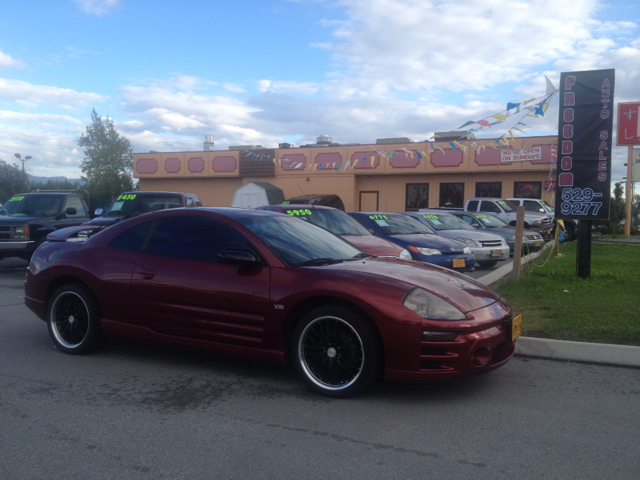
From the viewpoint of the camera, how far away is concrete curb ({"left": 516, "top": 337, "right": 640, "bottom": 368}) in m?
5.36

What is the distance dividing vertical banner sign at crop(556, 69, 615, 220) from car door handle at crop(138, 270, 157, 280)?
7.55 meters

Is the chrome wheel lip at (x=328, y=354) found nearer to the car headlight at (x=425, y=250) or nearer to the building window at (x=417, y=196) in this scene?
the car headlight at (x=425, y=250)

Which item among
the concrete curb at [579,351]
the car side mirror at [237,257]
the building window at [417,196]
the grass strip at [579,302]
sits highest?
the building window at [417,196]

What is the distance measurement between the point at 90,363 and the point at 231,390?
→ 64.5 inches

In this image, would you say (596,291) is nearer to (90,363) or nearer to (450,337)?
(450,337)

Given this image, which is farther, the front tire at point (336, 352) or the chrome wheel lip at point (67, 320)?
the chrome wheel lip at point (67, 320)

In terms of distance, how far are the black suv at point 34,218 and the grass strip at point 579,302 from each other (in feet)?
31.3

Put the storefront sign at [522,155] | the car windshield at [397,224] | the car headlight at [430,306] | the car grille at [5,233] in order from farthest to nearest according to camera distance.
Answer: the storefront sign at [522,155], the car grille at [5,233], the car windshield at [397,224], the car headlight at [430,306]

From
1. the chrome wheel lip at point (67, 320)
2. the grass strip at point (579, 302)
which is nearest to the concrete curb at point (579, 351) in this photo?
the grass strip at point (579, 302)

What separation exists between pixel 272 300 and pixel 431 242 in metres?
6.93

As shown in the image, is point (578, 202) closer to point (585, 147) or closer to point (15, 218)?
point (585, 147)

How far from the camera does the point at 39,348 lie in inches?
233

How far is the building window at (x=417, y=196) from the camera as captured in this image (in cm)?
3106

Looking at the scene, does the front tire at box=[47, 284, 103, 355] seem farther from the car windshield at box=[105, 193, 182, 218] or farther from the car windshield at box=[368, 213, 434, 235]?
the car windshield at box=[368, 213, 434, 235]
